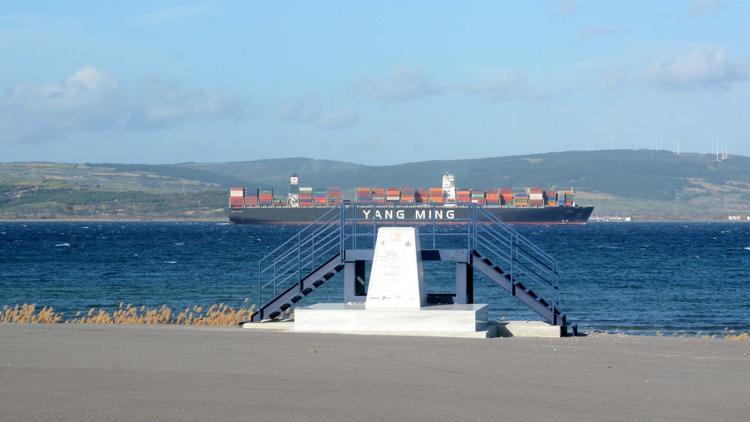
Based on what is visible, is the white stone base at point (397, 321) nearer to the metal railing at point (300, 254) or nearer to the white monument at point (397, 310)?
the white monument at point (397, 310)

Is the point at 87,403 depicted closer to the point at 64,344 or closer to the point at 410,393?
the point at 410,393

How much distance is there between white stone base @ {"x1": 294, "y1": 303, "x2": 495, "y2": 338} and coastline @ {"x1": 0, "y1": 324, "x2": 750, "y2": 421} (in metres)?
0.71

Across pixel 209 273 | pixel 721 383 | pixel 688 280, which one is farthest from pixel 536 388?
pixel 209 273

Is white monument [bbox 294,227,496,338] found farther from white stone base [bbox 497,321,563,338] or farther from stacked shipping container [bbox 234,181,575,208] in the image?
stacked shipping container [bbox 234,181,575,208]

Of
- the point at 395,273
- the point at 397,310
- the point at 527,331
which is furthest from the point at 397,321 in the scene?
the point at 527,331

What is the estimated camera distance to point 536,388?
11109 millimetres

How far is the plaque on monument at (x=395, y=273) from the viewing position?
17.3 metres

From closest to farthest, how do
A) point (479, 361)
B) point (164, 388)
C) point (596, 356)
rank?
point (164, 388) → point (479, 361) → point (596, 356)

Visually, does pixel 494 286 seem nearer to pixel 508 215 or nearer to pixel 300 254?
pixel 300 254

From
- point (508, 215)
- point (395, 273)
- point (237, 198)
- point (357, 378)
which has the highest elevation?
point (395, 273)

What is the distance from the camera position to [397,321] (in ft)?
55.5

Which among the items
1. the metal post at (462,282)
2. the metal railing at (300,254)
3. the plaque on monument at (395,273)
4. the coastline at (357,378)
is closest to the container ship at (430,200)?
the metal railing at (300,254)

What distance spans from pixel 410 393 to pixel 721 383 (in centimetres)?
337

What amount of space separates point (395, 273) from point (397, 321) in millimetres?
833
